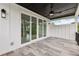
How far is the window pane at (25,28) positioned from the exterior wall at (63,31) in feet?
14.1

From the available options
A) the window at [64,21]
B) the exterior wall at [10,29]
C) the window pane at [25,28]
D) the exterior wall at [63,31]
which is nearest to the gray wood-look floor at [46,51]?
the exterior wall at [10,29]

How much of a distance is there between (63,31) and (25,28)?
4.67 meters

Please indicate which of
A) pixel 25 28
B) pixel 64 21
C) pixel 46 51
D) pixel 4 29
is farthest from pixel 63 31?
pixel 4 29

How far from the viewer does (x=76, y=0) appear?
6.98 ft

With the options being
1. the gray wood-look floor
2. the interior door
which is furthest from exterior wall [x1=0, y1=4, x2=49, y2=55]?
the gray wood-look floor

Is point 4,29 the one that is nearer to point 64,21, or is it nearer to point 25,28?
point 25,28

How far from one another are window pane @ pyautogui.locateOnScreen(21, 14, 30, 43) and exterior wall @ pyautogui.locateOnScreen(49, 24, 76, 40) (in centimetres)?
429

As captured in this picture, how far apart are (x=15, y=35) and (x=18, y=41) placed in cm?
43

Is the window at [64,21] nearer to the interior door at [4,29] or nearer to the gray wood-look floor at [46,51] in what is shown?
the gray wood-look floor at [46,51]

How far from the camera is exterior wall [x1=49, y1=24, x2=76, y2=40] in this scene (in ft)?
23.9

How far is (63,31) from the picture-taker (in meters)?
8.11

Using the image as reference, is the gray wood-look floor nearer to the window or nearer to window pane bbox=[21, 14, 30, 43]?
window pane bbox=[21, 14, 30, 43]

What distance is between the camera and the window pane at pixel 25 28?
460 cm

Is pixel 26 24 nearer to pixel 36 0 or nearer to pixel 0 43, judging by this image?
pixel 0 43
